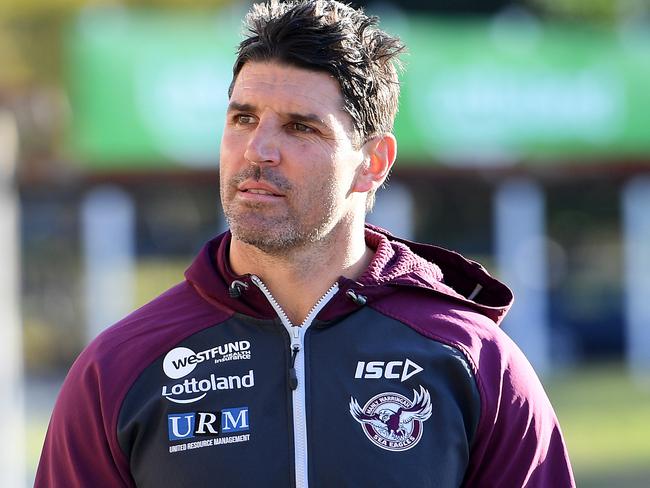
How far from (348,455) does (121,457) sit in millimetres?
525

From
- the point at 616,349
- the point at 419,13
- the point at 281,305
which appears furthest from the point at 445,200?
the point at 281,305

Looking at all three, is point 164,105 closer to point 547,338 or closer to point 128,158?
point 128,158

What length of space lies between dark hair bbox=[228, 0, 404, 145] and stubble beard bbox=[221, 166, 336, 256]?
0.88ft

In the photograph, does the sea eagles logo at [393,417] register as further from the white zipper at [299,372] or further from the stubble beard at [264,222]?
the stubble beard at [264,222]

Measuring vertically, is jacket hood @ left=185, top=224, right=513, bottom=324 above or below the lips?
below

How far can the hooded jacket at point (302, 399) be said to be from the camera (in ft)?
9.59

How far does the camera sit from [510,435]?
9.85 ft

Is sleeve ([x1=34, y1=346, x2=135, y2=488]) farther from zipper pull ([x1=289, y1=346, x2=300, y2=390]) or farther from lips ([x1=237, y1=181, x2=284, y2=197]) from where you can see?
lips ([x1=237, y1=181, x2=284, y2=197])

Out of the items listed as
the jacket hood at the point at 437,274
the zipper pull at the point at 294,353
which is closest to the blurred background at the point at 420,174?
the jacket hood at the point at 437,274

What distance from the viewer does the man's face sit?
2.98 metres

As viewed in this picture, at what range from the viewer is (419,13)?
2462 cm

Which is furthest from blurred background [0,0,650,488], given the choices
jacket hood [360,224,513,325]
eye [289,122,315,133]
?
eye [289,122,315,133]

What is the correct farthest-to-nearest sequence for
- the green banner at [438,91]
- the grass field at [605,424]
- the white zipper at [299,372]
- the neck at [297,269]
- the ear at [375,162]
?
the green banner at [438,91], the grass field at [605,424], the ear at [375,162], the neck at [297,269], the white zipper at [299,372]

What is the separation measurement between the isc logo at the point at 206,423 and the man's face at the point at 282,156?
1.31 ft
